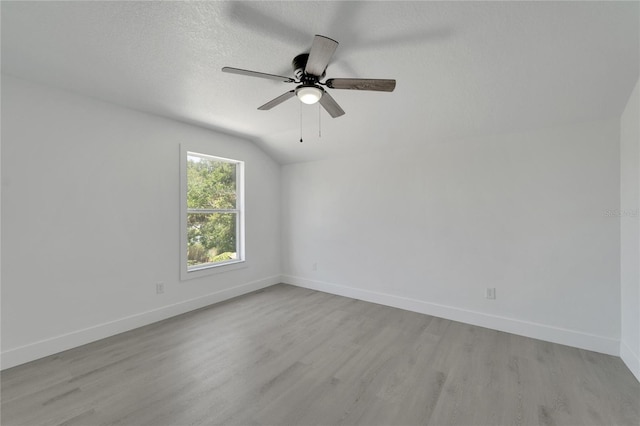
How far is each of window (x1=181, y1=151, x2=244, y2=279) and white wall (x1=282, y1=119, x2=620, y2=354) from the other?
142 centimetres

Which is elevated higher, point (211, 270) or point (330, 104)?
point (330, 104)

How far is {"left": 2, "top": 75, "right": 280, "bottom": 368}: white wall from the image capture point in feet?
7.46

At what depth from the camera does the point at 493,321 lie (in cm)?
301

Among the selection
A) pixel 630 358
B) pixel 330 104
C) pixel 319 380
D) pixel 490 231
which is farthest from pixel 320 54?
pixel 630 358

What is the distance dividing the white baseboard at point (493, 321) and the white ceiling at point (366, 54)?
2.13 meters

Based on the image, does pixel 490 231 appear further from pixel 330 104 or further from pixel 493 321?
pixel 330 104

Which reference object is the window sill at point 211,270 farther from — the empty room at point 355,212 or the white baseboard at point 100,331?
the white baseboard at point 100,331

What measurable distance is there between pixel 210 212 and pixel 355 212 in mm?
2189

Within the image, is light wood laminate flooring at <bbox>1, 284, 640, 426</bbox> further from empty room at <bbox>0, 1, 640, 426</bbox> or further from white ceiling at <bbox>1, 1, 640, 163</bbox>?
white ceiling at <bbox>1, 1, 640, 163</bbox>

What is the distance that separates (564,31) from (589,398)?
8.33 feet

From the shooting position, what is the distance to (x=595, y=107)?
2404mm

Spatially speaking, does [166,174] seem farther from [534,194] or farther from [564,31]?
[534,194]

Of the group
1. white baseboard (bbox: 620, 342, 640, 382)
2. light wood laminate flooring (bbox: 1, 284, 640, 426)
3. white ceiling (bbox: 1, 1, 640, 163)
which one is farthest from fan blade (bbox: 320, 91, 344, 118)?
white baseboard (bbox: 620, 342, 640, 382)

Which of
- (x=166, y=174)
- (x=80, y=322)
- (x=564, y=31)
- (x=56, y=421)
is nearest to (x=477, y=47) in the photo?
(x=564, y=31)
